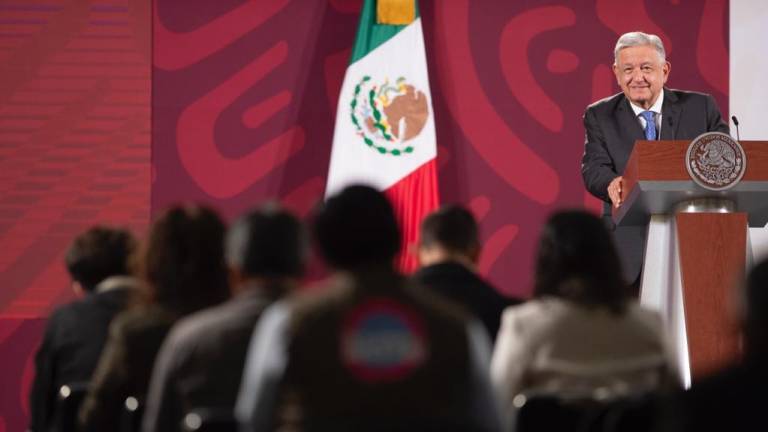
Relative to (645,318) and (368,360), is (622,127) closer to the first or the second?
(645,318)

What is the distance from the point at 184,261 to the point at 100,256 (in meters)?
0.66

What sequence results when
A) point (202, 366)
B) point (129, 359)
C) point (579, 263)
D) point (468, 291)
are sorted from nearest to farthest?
1. point (202, 366)
2. point (579, 263)
3. point (129, 359)
4. point (468, 291)

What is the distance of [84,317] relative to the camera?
349 centimetres

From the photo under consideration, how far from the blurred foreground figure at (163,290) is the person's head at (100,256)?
58cm

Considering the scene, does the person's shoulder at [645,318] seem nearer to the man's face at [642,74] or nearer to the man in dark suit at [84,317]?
the man in dark suit at [84,317]

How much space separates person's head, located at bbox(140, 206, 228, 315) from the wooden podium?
182 cm

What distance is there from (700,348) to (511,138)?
3.10 meters

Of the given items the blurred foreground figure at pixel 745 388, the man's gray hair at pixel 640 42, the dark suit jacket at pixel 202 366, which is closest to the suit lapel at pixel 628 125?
the man's gray hair at pixel 640 42

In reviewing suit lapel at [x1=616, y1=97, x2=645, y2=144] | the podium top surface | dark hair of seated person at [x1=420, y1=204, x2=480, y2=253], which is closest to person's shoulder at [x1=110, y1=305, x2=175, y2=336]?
dark hair of seated person at [x1=420, y1=204, x2=480, y2=253]

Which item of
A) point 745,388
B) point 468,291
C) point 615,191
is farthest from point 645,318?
point 615,191

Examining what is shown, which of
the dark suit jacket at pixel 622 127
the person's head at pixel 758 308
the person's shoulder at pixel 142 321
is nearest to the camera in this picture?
the person's head at pixel 758 308

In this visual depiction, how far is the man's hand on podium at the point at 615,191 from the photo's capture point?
194 inches

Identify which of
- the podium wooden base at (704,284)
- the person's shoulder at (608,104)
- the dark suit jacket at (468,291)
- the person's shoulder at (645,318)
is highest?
the person's shoulder at (645,318)

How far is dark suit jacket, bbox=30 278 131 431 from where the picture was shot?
11.4ft
